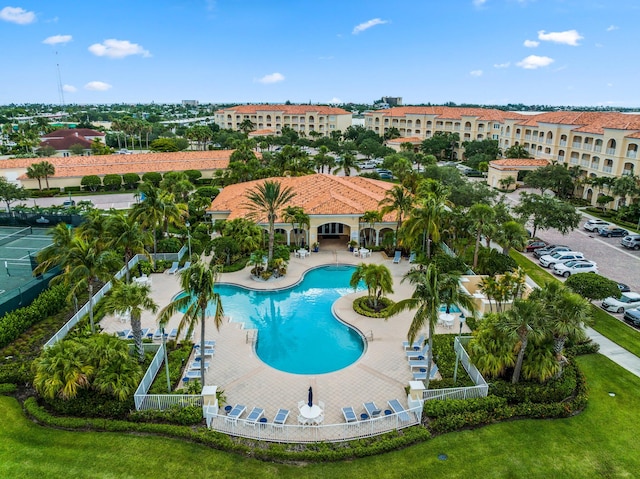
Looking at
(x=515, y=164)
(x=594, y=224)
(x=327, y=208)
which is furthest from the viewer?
(x=515, y=164)

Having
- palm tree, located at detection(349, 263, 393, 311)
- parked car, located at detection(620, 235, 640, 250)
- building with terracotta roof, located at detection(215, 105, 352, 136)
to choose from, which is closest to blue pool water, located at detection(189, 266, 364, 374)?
palm tree, located at detection(349, 263, 393, 311)

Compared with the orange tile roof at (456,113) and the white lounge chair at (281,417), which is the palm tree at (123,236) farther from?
the orange tile roof at (456,113)

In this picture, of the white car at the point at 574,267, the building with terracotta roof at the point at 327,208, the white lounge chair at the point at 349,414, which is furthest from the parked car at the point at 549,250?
the white lounge chair at the point at 349,414

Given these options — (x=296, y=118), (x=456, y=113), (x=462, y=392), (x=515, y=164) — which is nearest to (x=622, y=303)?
(x=462, y=392)

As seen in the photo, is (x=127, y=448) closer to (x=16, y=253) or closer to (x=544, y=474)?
(x=544, y=474)

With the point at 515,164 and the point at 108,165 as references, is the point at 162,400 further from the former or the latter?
the point at 515,164

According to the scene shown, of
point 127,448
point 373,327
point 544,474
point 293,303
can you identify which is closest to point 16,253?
point 293,303
